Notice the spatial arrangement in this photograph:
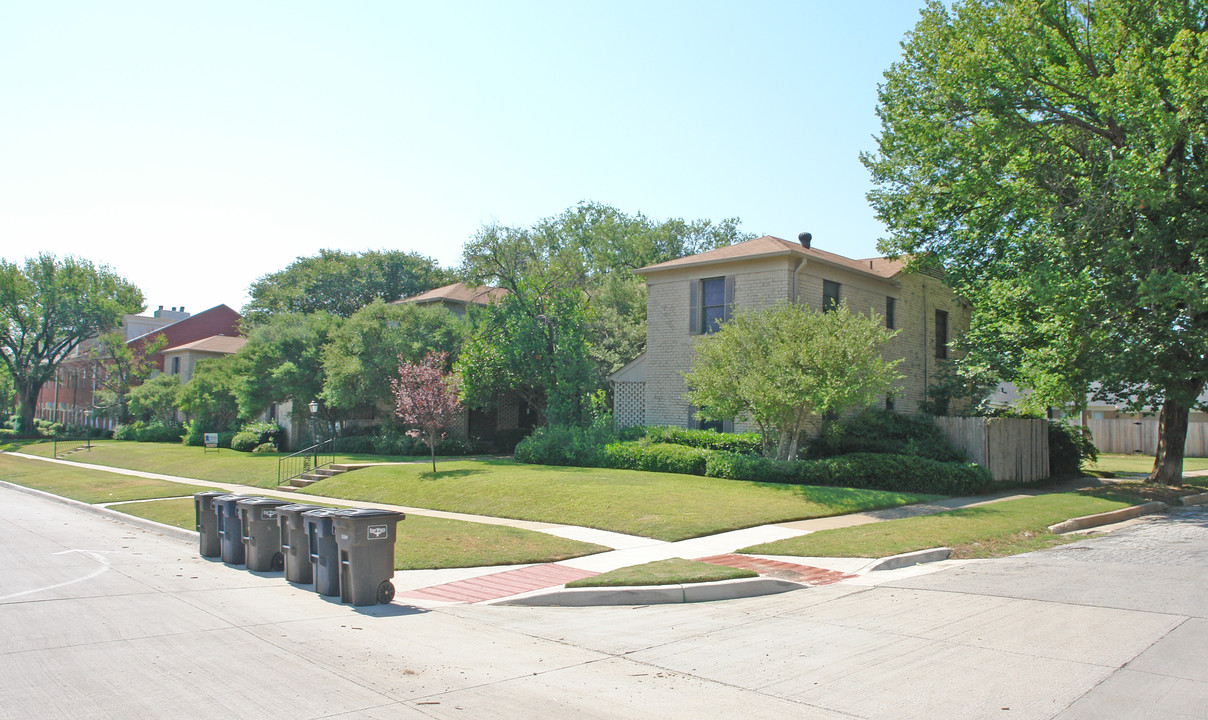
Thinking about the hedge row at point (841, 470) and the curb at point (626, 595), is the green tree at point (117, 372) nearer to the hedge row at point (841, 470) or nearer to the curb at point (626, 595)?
the hedge row at point (841, 470)

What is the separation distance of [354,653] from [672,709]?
9.65 feet

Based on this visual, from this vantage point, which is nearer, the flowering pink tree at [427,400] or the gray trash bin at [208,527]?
the gray trash bin at [208,527]

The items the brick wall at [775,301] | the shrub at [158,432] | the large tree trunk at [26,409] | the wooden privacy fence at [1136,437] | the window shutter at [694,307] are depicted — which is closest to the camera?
the brick wall at [775,301]

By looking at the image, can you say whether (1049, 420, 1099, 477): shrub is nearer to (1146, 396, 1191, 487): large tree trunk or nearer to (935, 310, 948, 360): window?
(1146, 396, 1191, 487): large tree trunk

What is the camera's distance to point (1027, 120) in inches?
826

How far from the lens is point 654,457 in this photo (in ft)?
71.3

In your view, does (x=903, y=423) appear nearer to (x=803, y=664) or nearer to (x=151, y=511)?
(x=803, y=664)

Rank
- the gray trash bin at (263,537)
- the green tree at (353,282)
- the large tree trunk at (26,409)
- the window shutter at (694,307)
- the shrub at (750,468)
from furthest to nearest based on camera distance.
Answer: the large tree trunk at (26,409) < the green tree at (353,282) < the window shutter at (694,307) < the shrub at (750,468) < the gray trash bin at (263,537)

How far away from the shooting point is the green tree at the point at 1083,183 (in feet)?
59.2

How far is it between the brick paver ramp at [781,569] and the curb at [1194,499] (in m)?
14.3

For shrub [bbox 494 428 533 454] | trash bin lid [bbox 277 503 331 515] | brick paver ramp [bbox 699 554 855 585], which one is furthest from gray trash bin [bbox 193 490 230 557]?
shrub [bbox 494 428 533 454]

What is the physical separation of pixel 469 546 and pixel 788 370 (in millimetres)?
9878

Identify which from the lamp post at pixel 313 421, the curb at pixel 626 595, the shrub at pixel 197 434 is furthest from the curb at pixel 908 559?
the shrub at pixel 197 434

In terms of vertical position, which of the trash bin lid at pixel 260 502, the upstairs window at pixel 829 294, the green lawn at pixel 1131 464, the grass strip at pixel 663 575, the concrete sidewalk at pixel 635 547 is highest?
the upstairs window at pixel 829 294
